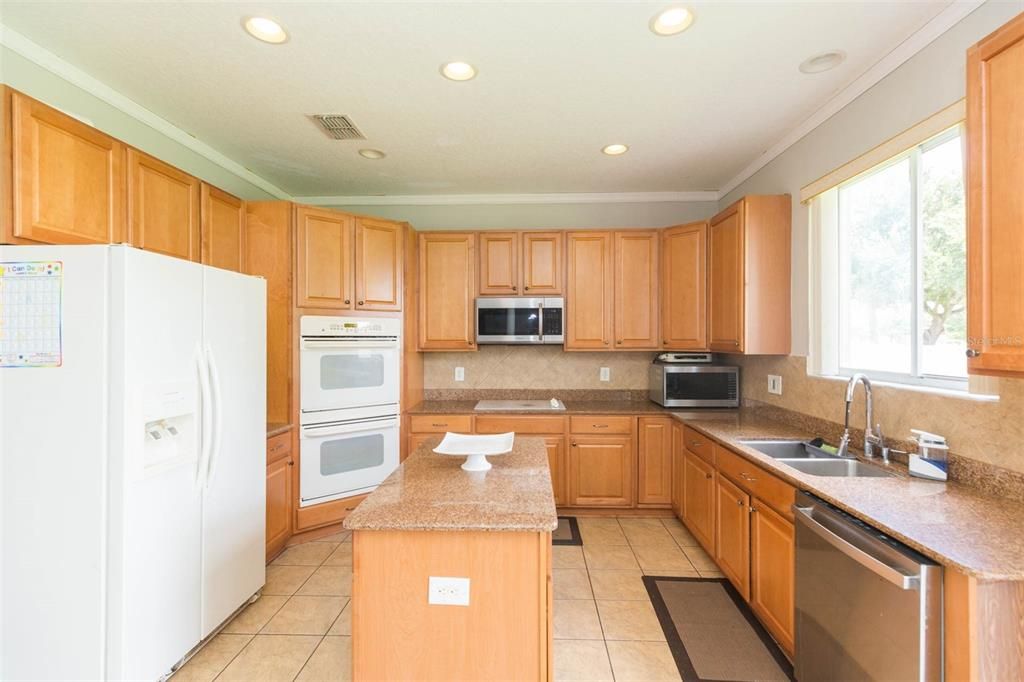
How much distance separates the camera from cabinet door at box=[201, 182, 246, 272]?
8.52ft

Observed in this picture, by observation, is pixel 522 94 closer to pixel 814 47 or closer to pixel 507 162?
pixel 507 162

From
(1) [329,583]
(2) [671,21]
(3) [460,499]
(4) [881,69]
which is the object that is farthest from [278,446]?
(4) [881,69]

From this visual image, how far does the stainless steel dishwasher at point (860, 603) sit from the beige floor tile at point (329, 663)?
184 centimetres

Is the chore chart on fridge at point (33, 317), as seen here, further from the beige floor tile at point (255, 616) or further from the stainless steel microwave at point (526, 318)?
the stainless steel microwave at point (526, 318)

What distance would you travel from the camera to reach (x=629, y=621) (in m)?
2.15

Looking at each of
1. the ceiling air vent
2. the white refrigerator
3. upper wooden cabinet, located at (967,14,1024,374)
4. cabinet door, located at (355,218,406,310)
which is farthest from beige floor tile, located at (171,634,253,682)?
upper wooden cabinet, located at (967,14,1024,374)

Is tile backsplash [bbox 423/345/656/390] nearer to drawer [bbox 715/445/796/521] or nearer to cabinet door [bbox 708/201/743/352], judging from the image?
cabinet door [bbox 708/201/743/352]

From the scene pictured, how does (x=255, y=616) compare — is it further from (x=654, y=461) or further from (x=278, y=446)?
(x=654, y=461)

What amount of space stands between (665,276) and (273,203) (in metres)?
2.97

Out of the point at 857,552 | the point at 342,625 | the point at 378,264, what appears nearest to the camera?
the point at 857,552

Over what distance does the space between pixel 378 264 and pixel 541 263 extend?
1.31 meters

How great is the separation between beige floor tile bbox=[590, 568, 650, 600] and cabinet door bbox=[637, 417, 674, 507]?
2.71 feet

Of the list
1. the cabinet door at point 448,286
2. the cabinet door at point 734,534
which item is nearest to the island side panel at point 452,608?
the cabinet door at point 734,534

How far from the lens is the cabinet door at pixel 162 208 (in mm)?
2111
